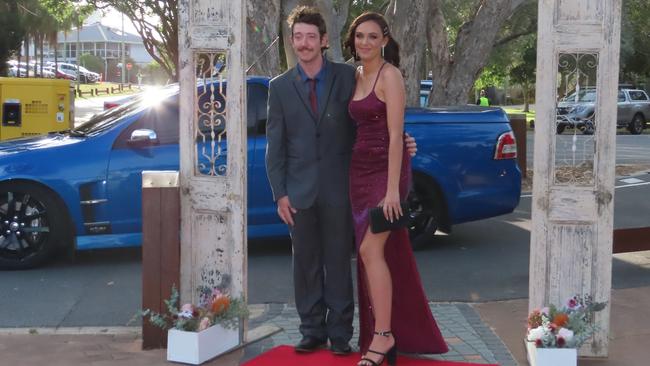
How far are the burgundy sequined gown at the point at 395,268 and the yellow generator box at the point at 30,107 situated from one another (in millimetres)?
8121

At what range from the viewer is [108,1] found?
29016 millimetres

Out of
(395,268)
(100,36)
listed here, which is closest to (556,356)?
(395,268)

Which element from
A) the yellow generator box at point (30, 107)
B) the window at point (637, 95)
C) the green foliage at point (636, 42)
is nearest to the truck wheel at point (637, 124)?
the window at point (637, 95)

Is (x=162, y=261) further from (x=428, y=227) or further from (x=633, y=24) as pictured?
(x=633, y=24)

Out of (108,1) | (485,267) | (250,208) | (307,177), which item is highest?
(108,1)

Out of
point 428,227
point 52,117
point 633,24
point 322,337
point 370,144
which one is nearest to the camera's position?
point 370,144

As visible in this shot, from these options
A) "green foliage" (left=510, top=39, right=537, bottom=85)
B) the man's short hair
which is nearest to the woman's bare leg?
the man's short hair

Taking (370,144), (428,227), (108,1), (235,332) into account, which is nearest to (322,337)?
(235,332)

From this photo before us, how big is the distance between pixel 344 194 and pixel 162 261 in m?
1.22

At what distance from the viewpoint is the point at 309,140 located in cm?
493

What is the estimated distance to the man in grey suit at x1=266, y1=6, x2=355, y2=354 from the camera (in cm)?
493

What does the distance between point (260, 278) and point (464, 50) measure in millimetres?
7257

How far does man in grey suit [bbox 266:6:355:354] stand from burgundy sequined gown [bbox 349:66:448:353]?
4.5 inches

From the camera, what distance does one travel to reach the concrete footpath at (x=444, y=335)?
5160mm
